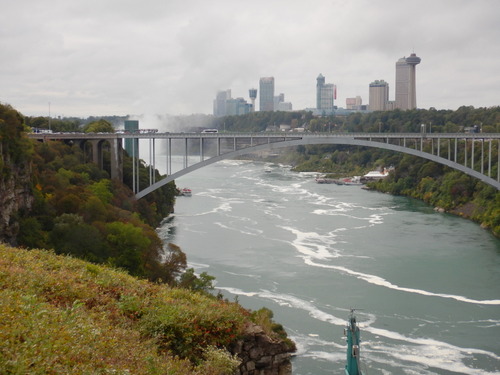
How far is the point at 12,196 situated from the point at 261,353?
27.1 feet

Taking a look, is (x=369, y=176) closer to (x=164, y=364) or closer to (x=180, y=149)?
(x=180, y=149)

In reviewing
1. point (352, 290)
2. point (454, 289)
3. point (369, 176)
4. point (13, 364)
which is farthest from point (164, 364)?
point (369, 176)

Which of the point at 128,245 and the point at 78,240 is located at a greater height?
the point at 78,240

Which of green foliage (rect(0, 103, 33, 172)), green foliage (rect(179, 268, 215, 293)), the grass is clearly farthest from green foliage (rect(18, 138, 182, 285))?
the grass

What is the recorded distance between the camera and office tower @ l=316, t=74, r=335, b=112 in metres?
99.3

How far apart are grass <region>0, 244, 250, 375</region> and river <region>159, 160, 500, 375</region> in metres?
4.06

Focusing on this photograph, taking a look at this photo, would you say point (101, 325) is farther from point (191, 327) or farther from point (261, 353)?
point (261, 353)

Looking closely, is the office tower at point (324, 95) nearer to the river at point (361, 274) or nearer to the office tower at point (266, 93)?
the office tower at point (266, 93)

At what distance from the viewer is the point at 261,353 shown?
533cm

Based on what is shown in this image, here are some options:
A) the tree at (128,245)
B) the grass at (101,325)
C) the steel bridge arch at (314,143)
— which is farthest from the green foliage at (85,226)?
the grass at (101,325)

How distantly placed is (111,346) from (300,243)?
1374 cm

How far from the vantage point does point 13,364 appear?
11.3 feet

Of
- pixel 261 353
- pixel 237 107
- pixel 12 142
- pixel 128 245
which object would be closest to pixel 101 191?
pixel 12 142

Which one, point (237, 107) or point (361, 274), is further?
point (237, 107)
